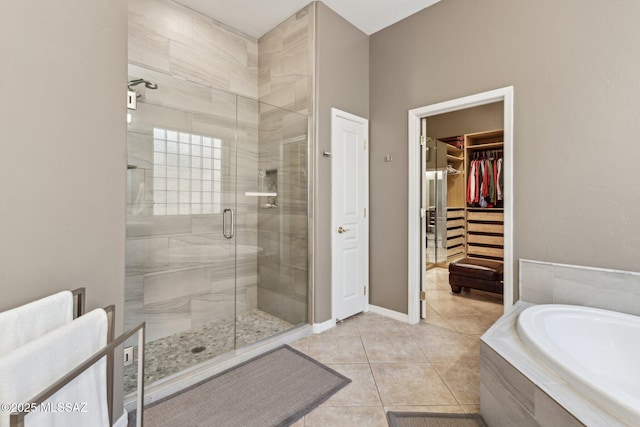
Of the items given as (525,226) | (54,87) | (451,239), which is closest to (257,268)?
(54,87)

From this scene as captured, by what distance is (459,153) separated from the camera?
221 inches

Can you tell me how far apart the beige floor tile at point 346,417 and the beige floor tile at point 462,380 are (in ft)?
1.81

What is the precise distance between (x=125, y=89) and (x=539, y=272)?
117 inches

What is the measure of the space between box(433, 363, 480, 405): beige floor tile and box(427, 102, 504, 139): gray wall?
3720mm

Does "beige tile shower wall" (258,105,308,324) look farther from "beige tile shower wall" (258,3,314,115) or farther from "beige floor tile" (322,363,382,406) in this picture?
"beige floor tile" (322,363,382,406)

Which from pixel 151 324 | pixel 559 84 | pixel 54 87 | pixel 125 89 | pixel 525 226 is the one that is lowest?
pixel 151 324

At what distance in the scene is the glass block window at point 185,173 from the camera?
89.5 inches

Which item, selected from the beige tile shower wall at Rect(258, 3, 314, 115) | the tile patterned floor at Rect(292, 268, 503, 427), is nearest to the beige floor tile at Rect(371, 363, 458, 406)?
the tile patterned floor at Rect(292, 268, 503, 427)

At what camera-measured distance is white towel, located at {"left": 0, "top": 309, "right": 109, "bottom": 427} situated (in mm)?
838

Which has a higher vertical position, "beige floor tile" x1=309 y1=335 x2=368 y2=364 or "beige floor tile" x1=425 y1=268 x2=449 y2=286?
"beige floor tile" x1=425 y1=268 x2=449 y2=286

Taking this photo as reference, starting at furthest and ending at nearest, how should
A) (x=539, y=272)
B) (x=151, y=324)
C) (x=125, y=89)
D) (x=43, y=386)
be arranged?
(x=151, y=324) → (x=539, y=272) → (x=125, y=89) → (x=43, y=386)

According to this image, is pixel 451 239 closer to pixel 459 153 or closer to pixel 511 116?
pixel 459 153

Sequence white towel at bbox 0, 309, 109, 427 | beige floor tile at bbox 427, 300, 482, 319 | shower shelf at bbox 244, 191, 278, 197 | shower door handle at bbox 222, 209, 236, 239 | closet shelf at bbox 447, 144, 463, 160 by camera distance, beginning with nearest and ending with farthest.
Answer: white towel at bbox 0, 309, 109, 427 < shower door handle at bbox 222, 209, 236, 239 < shower shelf at bbox 244, 191, 278, 197 < beige floor tile at bbox 427, 300, 482, 319 < closet shelf at bbox 447, 144, 463, 160

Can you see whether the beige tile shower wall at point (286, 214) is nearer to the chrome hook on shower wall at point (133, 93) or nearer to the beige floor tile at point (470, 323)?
the chrome hook on shower wall at point (133, 93)
